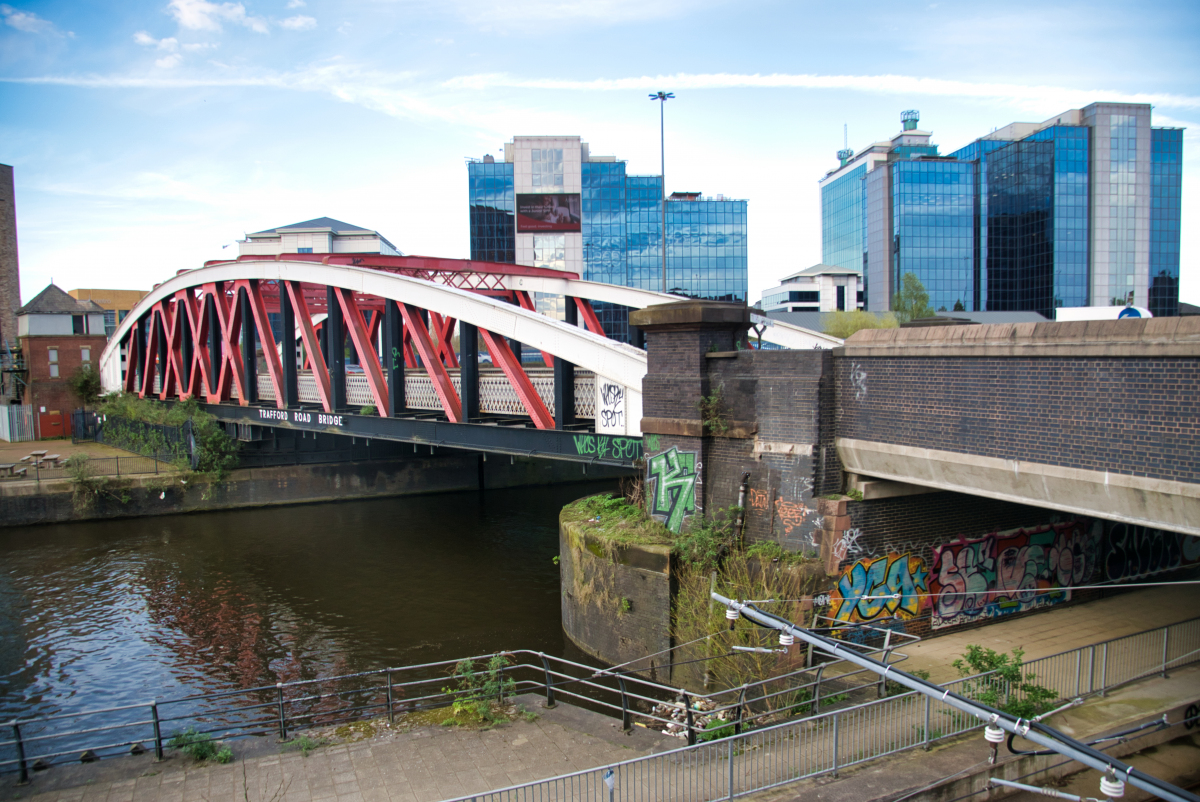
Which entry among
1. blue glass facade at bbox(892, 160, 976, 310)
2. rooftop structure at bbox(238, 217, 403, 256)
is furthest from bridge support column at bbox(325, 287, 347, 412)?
blue glass facade at bbox(892, 160, 976, 310)

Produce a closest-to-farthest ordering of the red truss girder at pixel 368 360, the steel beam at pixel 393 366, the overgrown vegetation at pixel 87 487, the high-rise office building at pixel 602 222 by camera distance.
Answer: the steel beam at pixel 393 366, the red truss girder at pixel 368 360, the overgrown vegetation at pixel 87 487, the high-rise office building at pixel 602 222

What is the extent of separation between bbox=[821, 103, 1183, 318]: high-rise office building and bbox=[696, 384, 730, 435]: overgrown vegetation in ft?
272

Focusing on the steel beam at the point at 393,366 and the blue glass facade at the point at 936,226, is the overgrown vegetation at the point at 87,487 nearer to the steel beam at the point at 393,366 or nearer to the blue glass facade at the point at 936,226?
the steel beam at the point at 393,366

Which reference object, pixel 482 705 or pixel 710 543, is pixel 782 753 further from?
pixel 482 705

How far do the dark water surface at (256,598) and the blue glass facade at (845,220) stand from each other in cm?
8237

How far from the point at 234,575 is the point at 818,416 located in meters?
18.2

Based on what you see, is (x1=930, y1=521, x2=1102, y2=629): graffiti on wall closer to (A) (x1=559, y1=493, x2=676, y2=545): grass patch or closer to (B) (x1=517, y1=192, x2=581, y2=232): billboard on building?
(A) (x1=559, y1=493, x2=676, y2=545): grass patch

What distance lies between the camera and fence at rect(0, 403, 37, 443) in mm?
42219

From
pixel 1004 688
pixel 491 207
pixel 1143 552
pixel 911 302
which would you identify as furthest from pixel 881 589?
pixel 491 207

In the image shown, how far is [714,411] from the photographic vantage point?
1259 centimetres

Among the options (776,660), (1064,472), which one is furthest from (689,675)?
(1064,472)

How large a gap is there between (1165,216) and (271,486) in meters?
101

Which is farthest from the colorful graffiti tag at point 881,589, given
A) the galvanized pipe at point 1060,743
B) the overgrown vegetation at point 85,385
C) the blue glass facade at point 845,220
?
the blue glass facade at point 845,220

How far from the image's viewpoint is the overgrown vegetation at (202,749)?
966 centimetres
